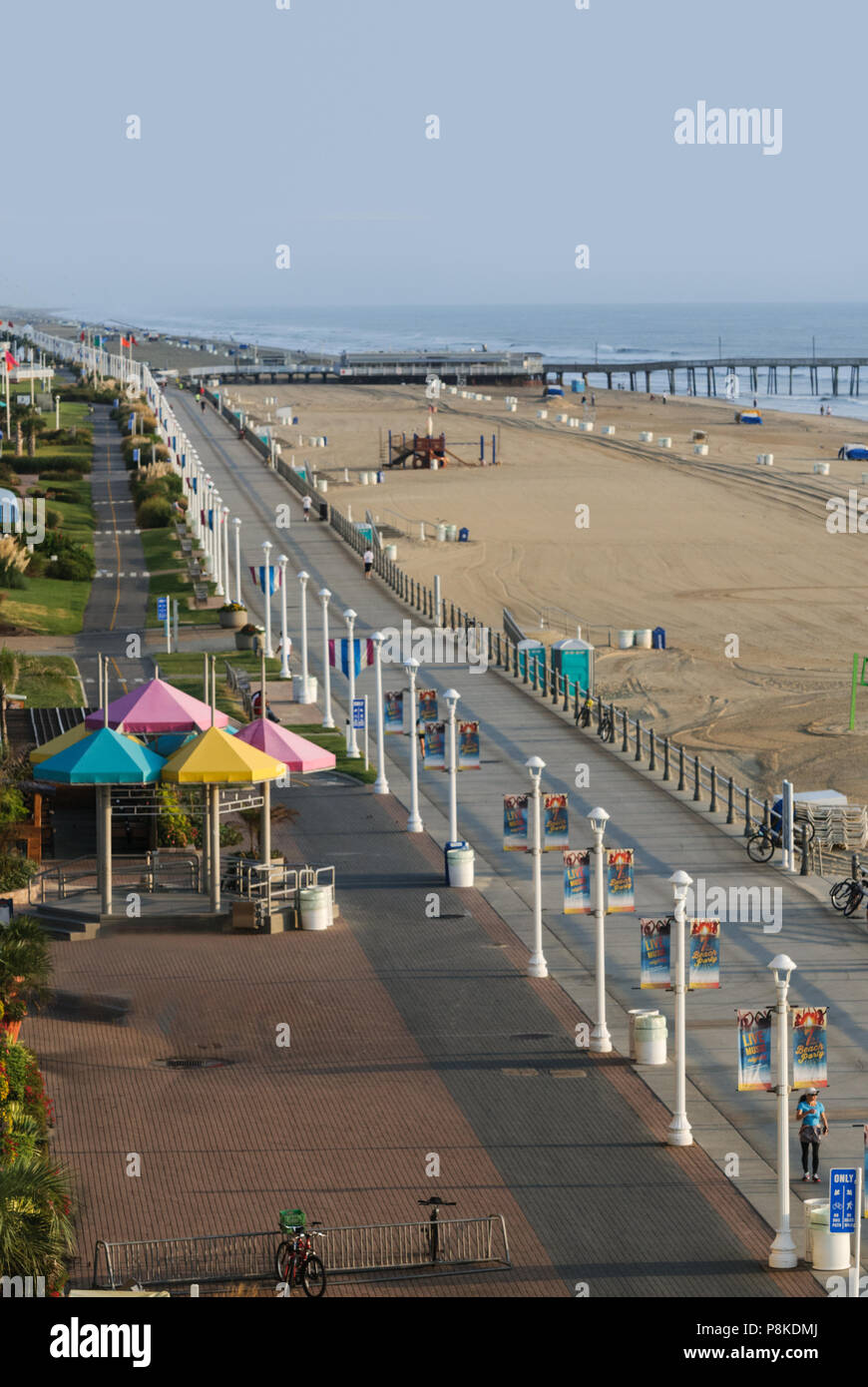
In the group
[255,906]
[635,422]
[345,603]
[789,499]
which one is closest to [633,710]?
[345,603]

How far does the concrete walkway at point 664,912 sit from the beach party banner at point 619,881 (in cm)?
139

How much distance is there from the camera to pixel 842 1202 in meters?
18.5

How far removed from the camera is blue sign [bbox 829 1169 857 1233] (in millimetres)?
18391

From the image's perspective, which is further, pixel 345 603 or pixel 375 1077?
pixel 345 603

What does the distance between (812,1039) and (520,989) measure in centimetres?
731

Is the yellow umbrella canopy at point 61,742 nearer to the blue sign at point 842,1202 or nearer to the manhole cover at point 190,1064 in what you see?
the manhole cover at point 190,1064

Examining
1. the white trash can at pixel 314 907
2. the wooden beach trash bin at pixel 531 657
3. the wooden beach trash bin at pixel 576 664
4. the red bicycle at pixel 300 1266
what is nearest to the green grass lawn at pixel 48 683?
the wooden beach trash bin at pixel 531 657

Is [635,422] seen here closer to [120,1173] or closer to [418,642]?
[418,642]

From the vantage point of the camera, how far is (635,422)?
146375mm

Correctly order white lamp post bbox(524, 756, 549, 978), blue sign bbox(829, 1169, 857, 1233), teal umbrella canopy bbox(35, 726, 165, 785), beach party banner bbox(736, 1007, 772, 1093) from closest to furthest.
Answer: blue sign bbox(829, 1169, 857, 1233), beach party banner bbox(736, 1007, 772, 1093), white lamp post bbox(524, 756, 549, 978), teal umbrella canopy bbox(35, 726, 165, 785)

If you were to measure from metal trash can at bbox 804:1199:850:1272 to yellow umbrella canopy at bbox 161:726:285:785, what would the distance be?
43.9 ft

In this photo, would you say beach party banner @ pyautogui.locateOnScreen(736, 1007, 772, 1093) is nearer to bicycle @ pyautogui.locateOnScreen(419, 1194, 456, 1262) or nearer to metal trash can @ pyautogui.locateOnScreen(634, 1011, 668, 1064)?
bicycle @ pyautogui.locateOnScreen(419, 1194, 456, 1262)

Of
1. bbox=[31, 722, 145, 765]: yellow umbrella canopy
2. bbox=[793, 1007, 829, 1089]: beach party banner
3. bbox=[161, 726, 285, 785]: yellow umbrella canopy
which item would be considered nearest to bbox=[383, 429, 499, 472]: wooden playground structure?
bbox=[31, 722, 145, 765]: yellow umbrella canopy

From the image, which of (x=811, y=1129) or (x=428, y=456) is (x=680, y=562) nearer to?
(x=428, y=456)
